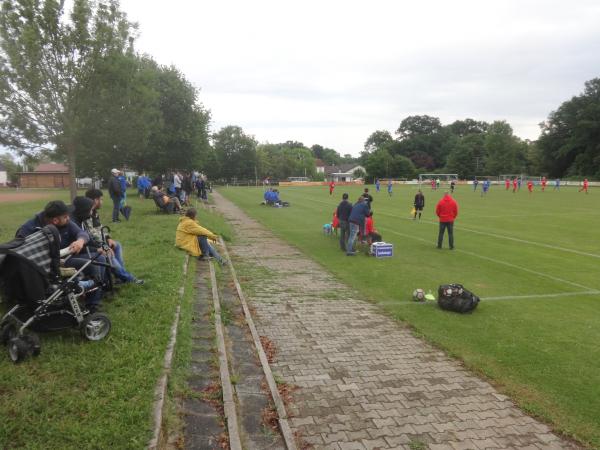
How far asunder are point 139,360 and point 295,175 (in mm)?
118566

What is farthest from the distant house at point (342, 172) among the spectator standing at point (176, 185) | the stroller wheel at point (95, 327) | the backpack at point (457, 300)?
the stroller wheel at point (95, 327)

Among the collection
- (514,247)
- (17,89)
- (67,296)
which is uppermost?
(17,89)

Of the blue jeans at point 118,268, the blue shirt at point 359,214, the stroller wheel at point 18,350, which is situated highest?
the blue shirt at point 359,214

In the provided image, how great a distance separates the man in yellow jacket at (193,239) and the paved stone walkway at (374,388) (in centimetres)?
331

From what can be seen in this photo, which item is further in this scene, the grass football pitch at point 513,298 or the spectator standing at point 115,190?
the spectator standing at point 115,190

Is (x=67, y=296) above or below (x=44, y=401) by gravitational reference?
above

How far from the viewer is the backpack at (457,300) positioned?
7859 mm

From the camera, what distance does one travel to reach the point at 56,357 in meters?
4.77

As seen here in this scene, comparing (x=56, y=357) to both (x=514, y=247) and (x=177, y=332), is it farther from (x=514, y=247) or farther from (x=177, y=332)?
(x=514, y=247)

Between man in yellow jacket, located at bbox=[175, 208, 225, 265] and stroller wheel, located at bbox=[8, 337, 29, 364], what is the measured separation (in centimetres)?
670

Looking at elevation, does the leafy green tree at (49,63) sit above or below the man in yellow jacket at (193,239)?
above

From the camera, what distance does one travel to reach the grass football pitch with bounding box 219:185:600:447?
5.20 m

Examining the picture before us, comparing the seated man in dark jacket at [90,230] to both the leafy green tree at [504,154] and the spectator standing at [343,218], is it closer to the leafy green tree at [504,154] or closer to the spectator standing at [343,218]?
the spectator standing at [343,218]

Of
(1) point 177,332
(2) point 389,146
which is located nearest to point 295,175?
(2) point 389,146
